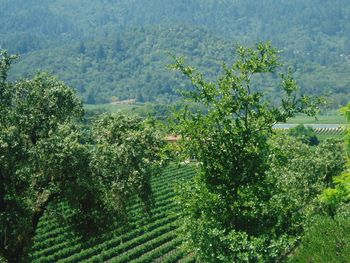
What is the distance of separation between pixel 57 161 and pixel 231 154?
6829 mm

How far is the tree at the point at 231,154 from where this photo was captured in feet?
59.9

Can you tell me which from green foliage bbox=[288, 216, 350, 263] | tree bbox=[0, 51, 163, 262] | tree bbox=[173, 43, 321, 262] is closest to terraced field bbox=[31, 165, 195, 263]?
tree bbox=[0, 51, 163, 262]

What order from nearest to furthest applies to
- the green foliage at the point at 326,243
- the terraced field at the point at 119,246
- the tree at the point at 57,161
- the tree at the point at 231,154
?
the green foliage at the point at 326,243 < the tree at the point at 231,154 < the tree at the point at 57,161 < the terraced field at the point at 119,246

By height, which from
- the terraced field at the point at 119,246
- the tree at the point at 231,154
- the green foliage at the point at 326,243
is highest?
the tree at the point at 231,154

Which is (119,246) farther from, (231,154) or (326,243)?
(326,243)

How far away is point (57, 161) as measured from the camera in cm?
2112

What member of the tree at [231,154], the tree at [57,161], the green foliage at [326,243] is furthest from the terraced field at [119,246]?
the tree at [231,154]

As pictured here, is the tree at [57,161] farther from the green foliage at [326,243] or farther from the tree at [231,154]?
the green foliage at [326,243]

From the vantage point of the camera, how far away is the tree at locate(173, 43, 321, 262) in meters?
18.3

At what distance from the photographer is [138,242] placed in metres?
50.3

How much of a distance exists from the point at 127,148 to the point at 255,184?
621 cm

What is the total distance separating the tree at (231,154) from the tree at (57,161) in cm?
230

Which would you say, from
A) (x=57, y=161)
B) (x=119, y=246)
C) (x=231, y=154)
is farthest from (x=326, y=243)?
(x=119, y=246)

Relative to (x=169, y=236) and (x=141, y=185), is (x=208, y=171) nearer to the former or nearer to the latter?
(x=141, y=185)
